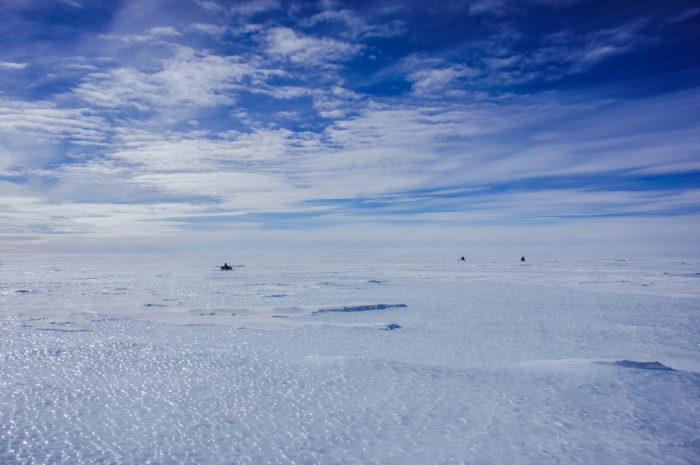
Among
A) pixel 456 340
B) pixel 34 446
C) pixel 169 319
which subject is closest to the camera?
pixel 34 446

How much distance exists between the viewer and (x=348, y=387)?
22.0 feet

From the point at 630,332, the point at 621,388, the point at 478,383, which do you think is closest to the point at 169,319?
the point at 478,383

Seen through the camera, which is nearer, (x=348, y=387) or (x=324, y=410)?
(x=324, y=410)

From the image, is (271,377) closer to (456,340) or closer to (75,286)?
(456,340)

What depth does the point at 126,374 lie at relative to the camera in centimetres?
718

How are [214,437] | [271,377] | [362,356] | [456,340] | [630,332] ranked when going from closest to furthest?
[214,437], [271,377], [362,356], [456,340], [630,332]

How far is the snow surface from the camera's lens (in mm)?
4832

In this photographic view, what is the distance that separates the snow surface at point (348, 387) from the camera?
4.83 metres

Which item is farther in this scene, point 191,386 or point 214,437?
point 191,386

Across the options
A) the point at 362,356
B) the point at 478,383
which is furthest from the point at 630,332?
the point at 362,356

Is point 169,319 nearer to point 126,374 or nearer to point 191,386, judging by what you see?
point 126,374

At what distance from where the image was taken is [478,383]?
6.88m

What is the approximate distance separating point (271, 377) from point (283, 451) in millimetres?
2469

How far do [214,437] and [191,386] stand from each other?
1.85 m
